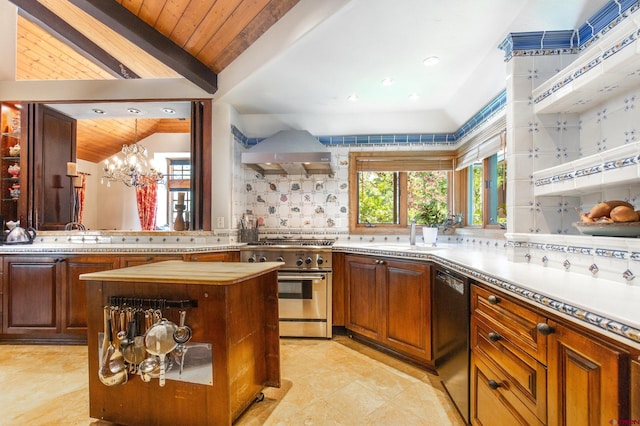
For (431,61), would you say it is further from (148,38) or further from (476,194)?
(148,38)

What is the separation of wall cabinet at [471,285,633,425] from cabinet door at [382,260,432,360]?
0.62 metres

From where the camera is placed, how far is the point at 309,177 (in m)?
3.40

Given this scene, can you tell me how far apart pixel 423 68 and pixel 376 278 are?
5.64 feet

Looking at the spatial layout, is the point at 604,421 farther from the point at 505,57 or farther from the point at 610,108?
the point at 505,57

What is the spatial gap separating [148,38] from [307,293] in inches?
99.9

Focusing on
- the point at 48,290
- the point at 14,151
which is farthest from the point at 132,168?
the point at 48,290

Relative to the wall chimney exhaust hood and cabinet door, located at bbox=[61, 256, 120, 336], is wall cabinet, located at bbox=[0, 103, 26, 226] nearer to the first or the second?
cabinet door, located at bbox=[61, 256, 120, 336]

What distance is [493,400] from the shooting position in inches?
48.7

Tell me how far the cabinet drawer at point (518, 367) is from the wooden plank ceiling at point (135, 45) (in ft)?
7.68

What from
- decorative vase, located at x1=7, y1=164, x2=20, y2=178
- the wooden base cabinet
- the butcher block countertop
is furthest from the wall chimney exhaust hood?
decorative vase, located at x1=7, y1=164, x2=20, y2=178

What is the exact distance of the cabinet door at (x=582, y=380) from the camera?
0.68 m

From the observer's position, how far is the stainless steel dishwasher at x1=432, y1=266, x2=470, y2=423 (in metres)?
1.50

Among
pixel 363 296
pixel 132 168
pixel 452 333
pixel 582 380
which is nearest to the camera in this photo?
pixel 582 380

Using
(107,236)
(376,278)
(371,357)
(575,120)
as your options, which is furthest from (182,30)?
(371,357)
